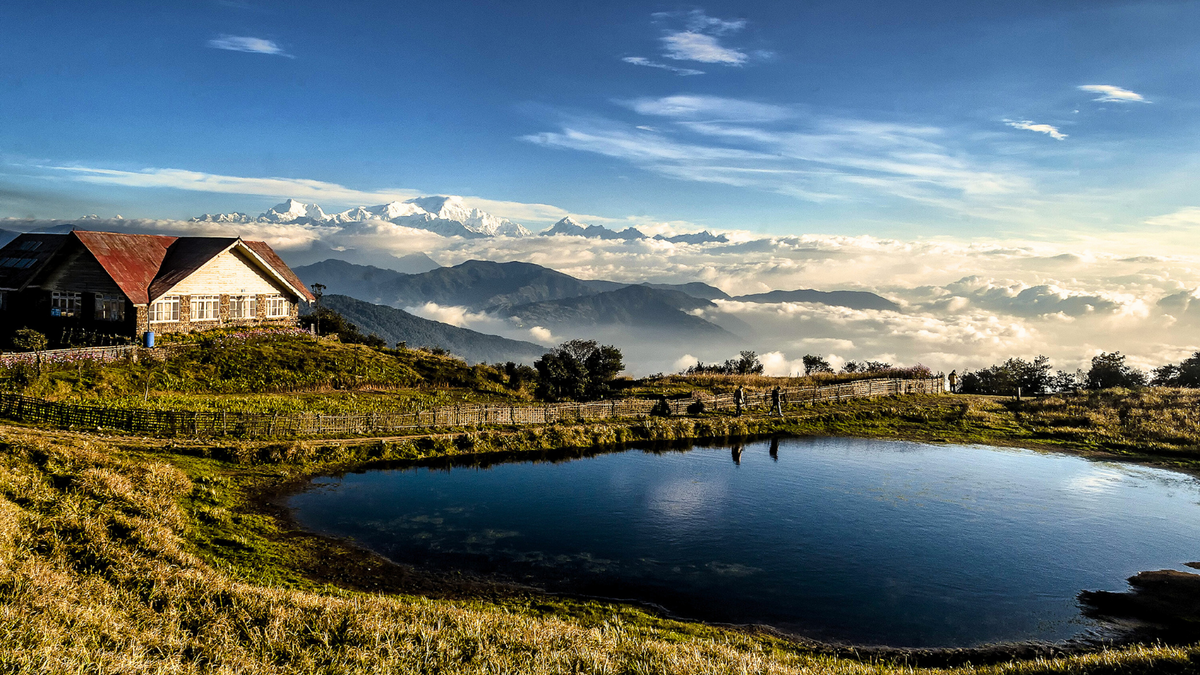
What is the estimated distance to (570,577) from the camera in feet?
61.8

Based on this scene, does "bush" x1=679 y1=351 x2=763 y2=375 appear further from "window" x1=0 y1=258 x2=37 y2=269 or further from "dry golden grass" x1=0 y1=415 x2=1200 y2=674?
"dry golden grass" x1=0 y1=415 x2=1200 y2=674

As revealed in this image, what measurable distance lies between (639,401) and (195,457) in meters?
28.3

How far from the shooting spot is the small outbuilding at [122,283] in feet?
164

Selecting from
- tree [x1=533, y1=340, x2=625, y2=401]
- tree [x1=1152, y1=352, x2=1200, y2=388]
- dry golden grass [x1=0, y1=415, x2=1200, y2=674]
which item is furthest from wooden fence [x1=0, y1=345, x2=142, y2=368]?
tree [x1=1152, y1=352, x2=1200, y2=388]

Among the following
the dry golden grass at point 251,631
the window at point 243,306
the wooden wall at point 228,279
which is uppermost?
the wooden wall at point 228,279

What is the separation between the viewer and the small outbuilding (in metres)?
50.0

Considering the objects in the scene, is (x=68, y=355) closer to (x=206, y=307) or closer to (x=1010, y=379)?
(x=206, y=307)

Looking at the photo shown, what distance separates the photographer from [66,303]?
167 ft

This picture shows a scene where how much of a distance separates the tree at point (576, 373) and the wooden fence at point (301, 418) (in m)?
9.84

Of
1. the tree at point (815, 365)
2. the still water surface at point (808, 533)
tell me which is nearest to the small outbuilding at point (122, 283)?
the still water surface at point (808, 533)

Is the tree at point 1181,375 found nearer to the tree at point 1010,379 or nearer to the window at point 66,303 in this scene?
the tree at point 1010,379

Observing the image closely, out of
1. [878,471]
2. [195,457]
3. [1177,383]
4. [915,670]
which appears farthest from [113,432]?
[1177,383]

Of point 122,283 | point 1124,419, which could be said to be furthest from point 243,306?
point 1124,419

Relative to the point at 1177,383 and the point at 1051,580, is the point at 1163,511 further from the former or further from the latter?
the point at 1177,383
